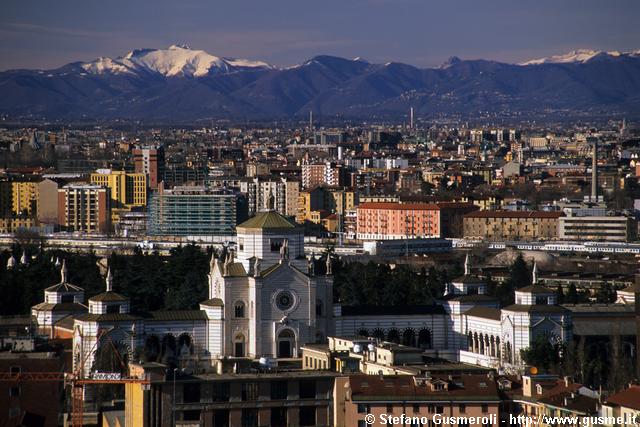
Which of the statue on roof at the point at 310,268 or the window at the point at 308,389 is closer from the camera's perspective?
the window at the point at 308,389

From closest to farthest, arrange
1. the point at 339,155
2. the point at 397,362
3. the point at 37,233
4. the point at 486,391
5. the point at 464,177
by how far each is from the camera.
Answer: the point at 486,391 < the point at 397,362 < the point at 37,233 < the point at 464,177 < the point at 339,155

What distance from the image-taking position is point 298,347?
51.2 meters

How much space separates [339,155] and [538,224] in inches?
3157

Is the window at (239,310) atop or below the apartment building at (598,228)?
below

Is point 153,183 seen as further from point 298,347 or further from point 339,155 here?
point 298,347

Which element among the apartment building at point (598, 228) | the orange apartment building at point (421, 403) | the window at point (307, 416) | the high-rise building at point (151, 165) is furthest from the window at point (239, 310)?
the high-rise building at point (151, 165)

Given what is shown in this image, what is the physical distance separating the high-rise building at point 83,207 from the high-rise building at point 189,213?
24.3ft

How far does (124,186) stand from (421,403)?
3648 inches

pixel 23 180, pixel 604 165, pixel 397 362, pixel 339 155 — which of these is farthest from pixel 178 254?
pixel 339 155

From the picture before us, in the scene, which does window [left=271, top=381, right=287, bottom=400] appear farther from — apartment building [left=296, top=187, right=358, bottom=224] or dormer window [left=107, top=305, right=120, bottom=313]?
apartment building [left=296, top=187, right=358, bottom=224]

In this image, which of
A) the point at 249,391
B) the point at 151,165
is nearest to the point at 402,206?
the point at 151,165

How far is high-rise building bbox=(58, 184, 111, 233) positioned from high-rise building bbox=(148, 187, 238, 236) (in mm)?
7414

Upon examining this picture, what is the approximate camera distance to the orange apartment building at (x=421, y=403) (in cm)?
3525

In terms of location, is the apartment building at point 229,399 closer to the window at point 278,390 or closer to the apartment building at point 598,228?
the window at point 278,390
